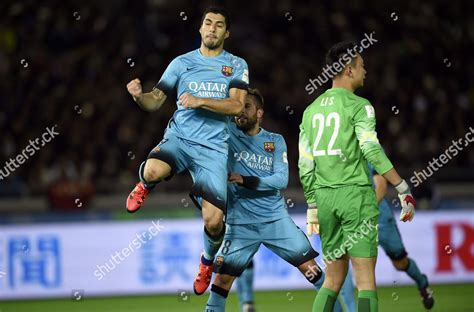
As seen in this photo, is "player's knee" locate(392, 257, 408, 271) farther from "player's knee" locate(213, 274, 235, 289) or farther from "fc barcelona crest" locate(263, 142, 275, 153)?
"player's knee" locate(213, 274, 235, 289)

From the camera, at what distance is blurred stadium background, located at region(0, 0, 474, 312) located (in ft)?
49.5

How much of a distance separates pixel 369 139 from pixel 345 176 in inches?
16.1

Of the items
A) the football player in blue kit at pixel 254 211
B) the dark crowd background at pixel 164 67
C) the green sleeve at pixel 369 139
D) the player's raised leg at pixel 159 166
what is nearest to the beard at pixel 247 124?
the football player in blue kit at pixel 254 211

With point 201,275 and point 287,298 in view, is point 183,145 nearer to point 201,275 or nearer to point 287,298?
point 201,275

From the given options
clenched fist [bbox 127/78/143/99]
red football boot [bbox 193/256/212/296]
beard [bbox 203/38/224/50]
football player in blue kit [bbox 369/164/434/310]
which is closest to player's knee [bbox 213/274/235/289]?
red football boot [bbox 193/256/212/296]

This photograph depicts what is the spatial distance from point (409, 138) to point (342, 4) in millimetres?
4186

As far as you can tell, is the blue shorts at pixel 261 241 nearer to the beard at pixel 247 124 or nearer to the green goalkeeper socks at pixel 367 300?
the beard at pixel 247 124

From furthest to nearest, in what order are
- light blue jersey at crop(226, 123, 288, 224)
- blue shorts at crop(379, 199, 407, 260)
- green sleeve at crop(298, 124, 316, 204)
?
blue shorts at crop(379, 199, 407, 260) → light blue jersey at crop(226, 123, 288, 224) → green sleeve at crop(298, 124, 316, 204)

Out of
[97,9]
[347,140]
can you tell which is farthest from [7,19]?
[347,140]

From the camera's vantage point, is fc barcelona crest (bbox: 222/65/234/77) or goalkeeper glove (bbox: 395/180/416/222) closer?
goalkeeper glove (bbox: 395/180/416/222)

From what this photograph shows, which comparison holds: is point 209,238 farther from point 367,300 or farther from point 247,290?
point 247,290

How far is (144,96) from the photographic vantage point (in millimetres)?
8680

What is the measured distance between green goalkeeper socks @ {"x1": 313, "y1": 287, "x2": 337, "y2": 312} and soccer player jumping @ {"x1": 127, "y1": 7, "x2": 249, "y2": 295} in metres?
1.32

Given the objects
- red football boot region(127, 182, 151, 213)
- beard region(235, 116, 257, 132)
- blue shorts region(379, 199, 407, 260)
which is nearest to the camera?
red football boot region(127, 182, 151, 213)
